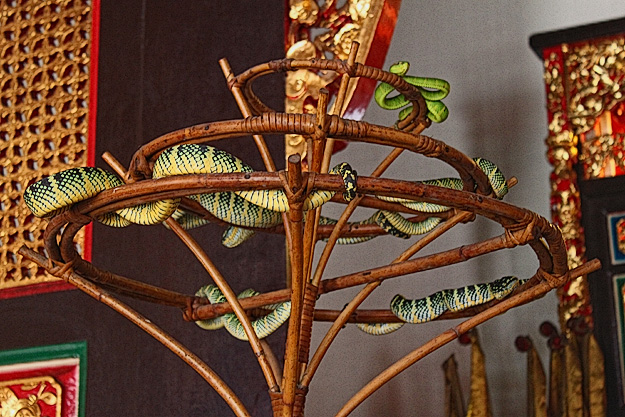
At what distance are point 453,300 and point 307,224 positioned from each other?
0.24m

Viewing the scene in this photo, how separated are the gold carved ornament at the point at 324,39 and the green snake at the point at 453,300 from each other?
51 centimetres

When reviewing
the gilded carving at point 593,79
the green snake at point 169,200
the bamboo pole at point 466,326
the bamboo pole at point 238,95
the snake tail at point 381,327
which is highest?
the gilded carving at point 593,79

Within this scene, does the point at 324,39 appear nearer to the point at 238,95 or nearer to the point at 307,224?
the point at 238,95

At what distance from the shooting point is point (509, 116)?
9.35 ft

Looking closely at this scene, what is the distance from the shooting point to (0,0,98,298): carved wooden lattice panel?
2.16 metres

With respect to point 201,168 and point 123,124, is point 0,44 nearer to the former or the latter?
point 123,124

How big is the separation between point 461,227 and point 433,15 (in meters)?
0.71

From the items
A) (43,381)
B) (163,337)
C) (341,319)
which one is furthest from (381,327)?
(43,381)

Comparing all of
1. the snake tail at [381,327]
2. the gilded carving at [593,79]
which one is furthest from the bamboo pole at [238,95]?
the gilded carving at [593,79]

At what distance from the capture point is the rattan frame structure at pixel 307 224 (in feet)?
3.38

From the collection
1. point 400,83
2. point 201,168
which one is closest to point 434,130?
point 400,83

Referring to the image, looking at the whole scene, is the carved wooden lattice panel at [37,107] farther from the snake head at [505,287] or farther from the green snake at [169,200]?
the snake head at [505,287]

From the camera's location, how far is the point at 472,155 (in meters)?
2.83

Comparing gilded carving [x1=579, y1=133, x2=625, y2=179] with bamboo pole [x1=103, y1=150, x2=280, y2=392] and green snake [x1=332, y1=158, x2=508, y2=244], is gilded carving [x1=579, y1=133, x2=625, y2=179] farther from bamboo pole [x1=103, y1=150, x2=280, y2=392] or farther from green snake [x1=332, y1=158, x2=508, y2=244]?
bamboo pole [x1=103, y1=150, x2=280, y2=392]
